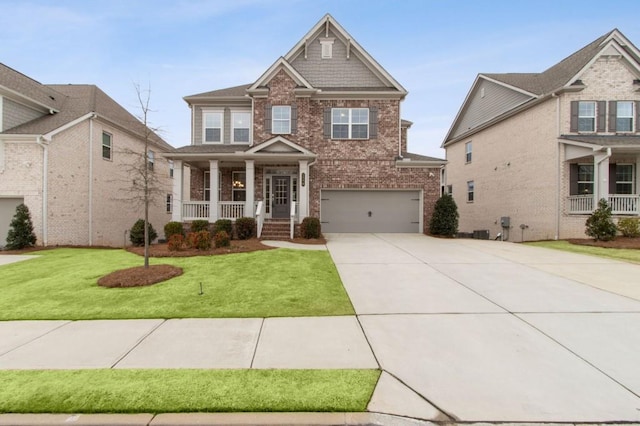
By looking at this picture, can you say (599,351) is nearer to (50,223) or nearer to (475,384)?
(475,384)

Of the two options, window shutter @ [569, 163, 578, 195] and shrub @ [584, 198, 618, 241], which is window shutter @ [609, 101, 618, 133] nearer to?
window shutter @ [569, 163, 578, 195]

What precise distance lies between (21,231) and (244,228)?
28.4 feet

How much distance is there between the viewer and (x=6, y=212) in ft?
42.2

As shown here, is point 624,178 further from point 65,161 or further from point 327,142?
point 65,161

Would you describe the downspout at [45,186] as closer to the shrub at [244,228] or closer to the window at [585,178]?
the shrub at [244,228]

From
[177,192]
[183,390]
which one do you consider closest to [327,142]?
[177,192]

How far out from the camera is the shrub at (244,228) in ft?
44.1

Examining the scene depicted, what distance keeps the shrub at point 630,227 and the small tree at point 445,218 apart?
645cm

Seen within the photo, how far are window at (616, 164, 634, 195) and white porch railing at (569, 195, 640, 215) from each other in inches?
55.7

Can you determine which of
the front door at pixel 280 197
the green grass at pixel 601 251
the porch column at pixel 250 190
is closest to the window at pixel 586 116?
the green grass at pixel 601 251

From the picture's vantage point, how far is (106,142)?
651 inches

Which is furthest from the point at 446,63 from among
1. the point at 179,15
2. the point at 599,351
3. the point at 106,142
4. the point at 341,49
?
the point at 599,351

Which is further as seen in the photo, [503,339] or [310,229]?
[310,229]

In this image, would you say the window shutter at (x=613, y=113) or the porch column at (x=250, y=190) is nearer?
the porch column at (x=250, y=190)
